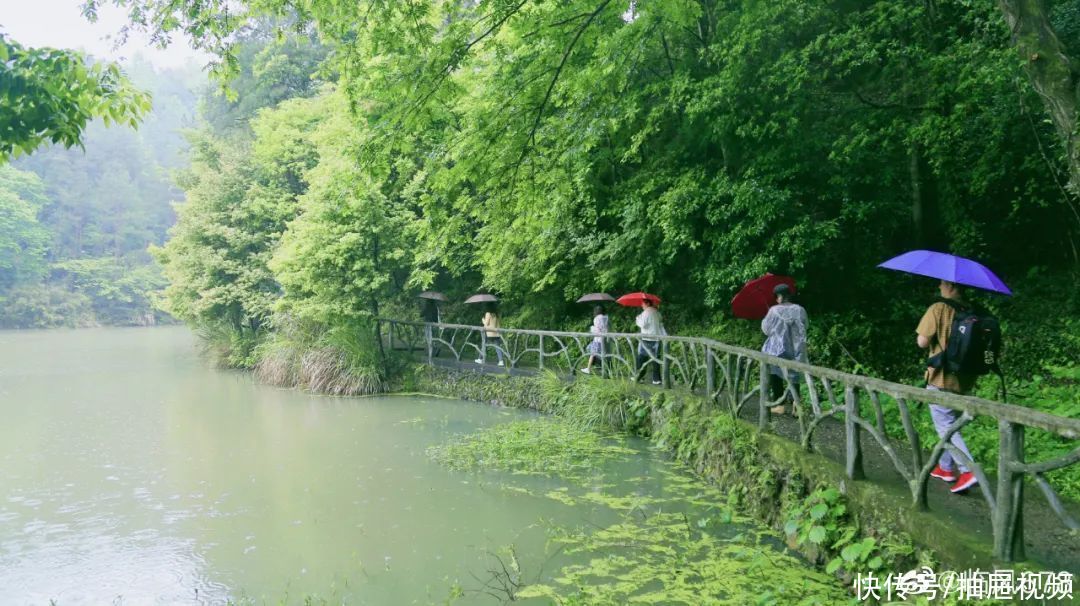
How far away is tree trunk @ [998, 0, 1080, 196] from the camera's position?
5051 mm

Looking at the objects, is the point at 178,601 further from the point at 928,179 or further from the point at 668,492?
the point at 928,179

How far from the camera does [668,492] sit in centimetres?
719

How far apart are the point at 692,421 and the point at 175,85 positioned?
12838cm

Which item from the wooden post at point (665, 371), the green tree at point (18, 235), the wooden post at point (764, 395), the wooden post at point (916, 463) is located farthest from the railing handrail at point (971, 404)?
the green tree at point (18, 235)

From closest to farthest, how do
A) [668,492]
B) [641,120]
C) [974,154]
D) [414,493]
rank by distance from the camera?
[668,492] < [414,493] < [974,154] < [641,120]

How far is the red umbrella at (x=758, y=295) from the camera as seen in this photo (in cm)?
831

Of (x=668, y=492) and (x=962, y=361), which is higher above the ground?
(x=962, y=361)

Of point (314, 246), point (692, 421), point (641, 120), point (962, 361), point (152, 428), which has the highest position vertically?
point (641, 120)

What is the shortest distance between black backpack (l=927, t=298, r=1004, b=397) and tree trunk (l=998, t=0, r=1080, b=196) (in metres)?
1.55

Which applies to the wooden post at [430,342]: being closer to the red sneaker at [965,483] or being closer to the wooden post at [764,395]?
the wooden post at [764,395]

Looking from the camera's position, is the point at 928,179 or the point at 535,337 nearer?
the point at 928,179

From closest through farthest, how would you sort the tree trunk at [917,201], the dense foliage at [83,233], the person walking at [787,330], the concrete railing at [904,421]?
the concrete railing at [904,421] → the person walking at [787,330] → the tree trunk at [917,201] → the dense foliage at [83,233]

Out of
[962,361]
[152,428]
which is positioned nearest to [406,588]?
[962,361]

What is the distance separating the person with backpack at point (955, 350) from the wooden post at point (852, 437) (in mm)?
486
